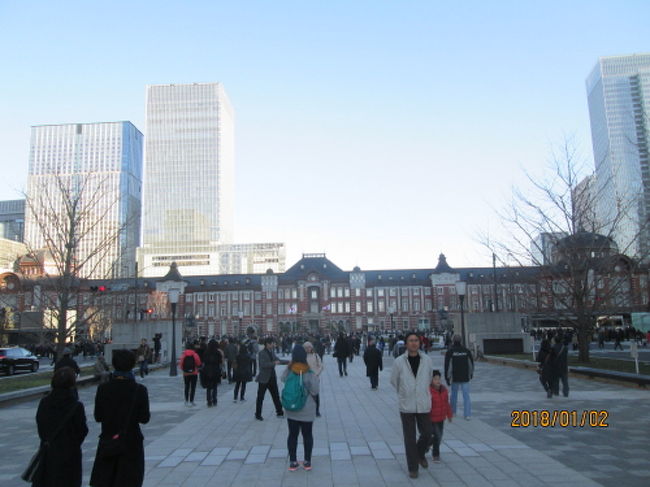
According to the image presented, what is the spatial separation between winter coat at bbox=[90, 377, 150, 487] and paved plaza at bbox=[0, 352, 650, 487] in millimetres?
2105

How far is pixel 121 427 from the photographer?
4.90 metres

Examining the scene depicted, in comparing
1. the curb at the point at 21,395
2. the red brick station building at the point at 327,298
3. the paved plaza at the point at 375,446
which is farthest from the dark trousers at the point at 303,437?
the red brick station building at the point at 327,298

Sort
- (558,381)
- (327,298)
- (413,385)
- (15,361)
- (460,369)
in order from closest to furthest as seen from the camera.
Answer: (413,385) < (460,369) < (558,381) < (15,361) < (327,298)

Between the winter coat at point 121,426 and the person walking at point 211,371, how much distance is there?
8826 mm

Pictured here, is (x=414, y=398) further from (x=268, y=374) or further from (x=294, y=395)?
(x=268, y=374)

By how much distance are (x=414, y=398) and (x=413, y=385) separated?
167 mm

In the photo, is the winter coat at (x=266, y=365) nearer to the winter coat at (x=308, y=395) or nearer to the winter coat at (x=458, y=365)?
the winter coat at (x=458, y=365)

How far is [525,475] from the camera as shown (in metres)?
6.79

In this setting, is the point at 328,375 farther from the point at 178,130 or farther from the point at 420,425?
the point at 178,130

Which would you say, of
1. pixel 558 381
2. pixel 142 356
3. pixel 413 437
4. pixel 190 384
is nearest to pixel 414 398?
pixel 413 437

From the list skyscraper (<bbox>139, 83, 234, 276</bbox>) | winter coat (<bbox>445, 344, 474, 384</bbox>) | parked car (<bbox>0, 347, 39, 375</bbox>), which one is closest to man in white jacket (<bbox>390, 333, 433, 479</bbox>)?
winter coat (<bbox>445, 344, 474, 384</bbox>)

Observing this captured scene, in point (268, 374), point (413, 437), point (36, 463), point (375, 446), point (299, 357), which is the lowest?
point (375, 446)

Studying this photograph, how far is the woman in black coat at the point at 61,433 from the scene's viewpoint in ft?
15.6

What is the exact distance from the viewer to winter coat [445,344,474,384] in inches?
426
